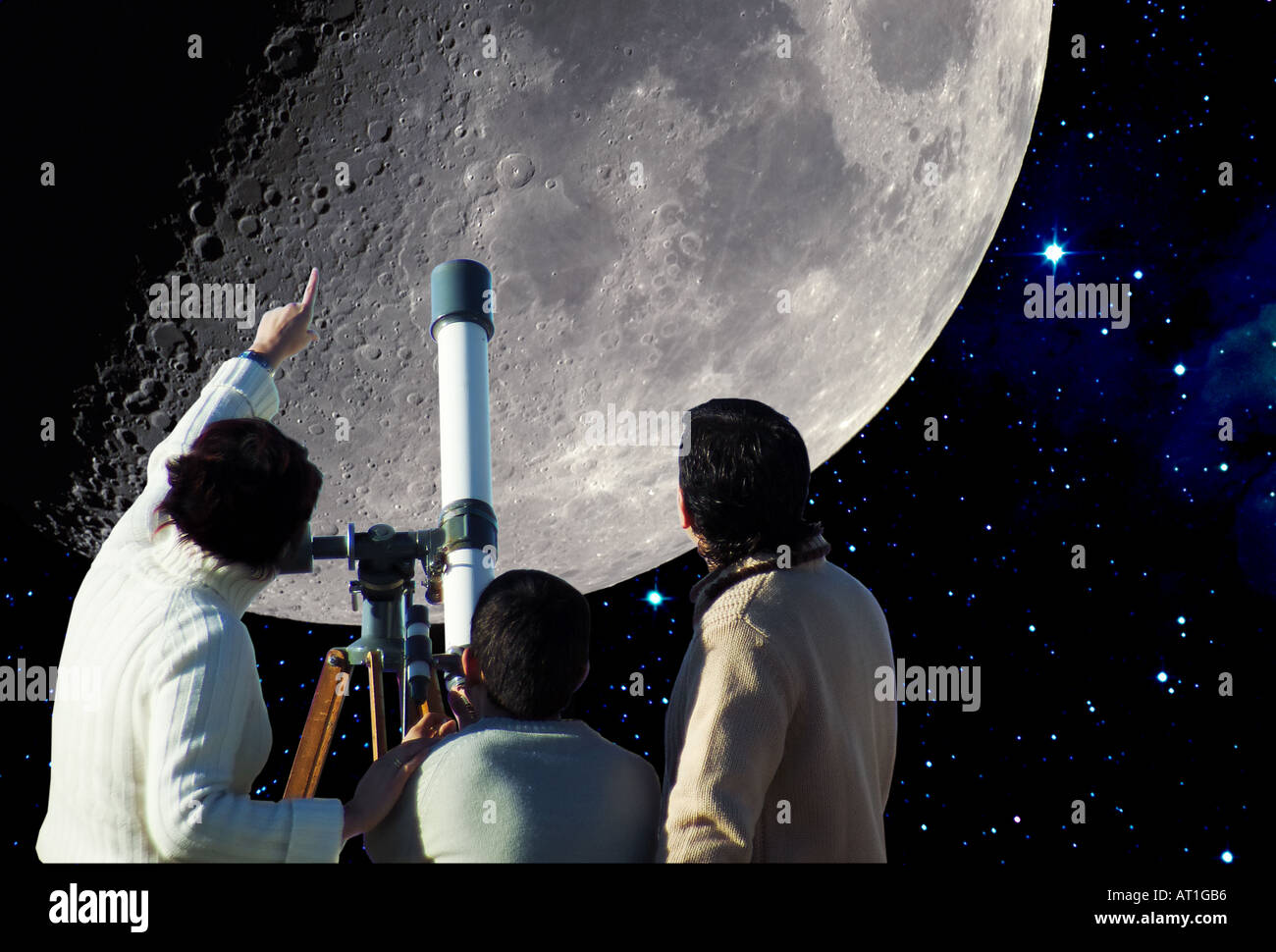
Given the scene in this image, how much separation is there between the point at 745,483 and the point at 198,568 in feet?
2.73

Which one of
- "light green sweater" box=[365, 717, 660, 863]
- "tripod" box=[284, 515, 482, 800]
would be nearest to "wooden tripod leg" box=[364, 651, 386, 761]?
"tripod" box=[284, 515, 482, 800]

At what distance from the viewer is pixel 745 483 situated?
5.89 ft

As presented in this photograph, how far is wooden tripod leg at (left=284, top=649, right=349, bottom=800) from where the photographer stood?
7.34 ft

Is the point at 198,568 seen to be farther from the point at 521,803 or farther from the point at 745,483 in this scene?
the point at 745,483

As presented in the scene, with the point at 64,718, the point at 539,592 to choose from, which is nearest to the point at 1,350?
the point at 64,718

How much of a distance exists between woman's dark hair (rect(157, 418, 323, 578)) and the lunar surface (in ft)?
8.63

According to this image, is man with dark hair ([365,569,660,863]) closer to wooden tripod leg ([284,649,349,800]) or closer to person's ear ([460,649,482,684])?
person's ear ([460,649,482,684])

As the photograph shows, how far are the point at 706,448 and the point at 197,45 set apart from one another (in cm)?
344

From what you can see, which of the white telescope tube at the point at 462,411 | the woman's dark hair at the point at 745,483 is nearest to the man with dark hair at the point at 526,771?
the woman's dark hair at the point at 745,483

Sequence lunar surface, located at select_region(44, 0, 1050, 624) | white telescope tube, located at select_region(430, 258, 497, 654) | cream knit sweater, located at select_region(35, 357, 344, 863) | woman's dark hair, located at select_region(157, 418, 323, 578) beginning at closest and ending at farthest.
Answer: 1. cream knit sweater, located at select_region(35, 357, 344, 863)
2. woman's dark hair, located at select_region(157, 418, 323, 578)
3. white telescope tube, located at select_region(430, 258, 497, 654)
4. lunar surface, located at select_region(44, 0, 1050, 624)

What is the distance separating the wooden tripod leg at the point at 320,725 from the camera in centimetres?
224

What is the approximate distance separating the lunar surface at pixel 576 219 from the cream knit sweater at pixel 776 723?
2464 millimetres

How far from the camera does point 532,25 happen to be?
439cm

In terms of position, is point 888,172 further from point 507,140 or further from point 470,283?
point 470,283
